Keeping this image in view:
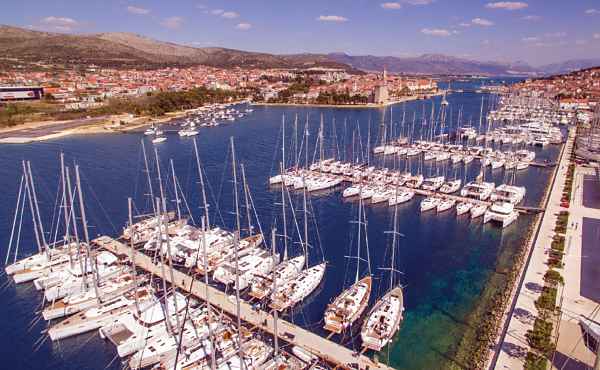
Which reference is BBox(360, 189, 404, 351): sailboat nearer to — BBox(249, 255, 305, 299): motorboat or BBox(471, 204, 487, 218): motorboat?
BBox(249, 255, 305, 299): motorboat

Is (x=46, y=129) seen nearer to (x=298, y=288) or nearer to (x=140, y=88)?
(x=140, y=88)

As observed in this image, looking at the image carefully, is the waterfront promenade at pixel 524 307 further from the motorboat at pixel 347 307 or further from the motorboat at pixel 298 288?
the motorboat at pixel 298 288

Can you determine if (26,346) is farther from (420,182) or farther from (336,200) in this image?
(420,182)

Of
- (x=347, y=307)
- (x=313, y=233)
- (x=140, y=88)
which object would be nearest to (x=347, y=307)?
(x=347, y=307)

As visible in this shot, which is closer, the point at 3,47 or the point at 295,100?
the point at 295,100

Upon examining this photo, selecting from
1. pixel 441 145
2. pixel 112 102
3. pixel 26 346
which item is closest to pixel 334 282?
pixel 26 346

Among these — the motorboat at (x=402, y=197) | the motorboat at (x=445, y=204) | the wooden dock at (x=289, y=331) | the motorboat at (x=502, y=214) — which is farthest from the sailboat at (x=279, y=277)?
the motorboat at (x=502, y=214)
